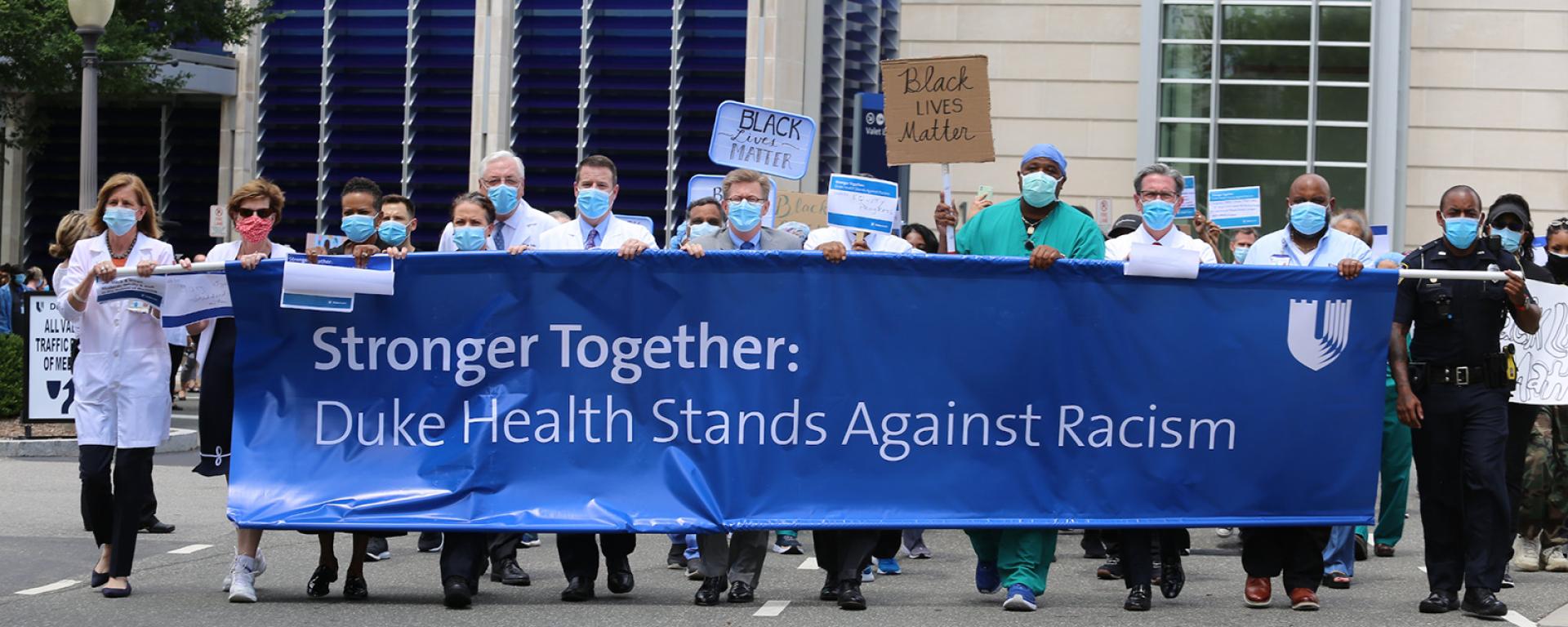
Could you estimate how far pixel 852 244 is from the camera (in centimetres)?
1367

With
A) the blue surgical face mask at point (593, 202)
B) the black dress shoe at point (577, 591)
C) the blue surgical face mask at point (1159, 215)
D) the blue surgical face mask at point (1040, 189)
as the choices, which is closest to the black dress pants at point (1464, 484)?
the blue surgical face mask at point (1159, 215)

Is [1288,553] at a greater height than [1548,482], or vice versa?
[1548,482]

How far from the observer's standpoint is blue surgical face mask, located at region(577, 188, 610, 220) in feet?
35.3

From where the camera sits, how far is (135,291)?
373 inches

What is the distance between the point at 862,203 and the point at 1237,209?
11.4ft

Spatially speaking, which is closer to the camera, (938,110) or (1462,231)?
(1462,231)

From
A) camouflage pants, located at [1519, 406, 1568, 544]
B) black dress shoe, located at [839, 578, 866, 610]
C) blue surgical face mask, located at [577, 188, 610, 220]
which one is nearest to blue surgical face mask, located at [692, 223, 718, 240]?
blue surgical face mask, located at [577, 188, 610, 220]

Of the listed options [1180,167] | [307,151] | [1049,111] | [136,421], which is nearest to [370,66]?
[307,151]

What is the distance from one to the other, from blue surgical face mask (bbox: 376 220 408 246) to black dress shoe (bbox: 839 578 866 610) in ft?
8.57

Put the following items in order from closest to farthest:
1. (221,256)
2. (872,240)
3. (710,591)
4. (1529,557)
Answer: (710,591) → (221,256) → (1529,557) → (872,240)

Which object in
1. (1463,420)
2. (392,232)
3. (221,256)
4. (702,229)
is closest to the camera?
(1463,420)

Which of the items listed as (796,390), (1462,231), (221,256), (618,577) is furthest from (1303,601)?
(221,256)

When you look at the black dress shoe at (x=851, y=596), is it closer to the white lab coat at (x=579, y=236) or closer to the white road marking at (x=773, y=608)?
the white road marking at (x=773, y=608)

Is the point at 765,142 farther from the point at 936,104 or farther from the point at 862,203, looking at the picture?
the point at 936,104
